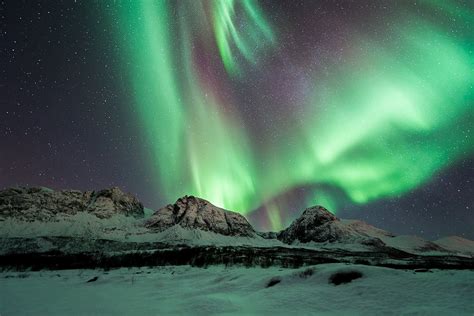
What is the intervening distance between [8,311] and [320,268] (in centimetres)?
1761

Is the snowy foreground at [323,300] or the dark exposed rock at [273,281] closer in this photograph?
the snowy foreground at [323,300]

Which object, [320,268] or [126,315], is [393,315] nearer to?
[320,268]

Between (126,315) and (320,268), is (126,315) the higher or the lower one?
the lower one

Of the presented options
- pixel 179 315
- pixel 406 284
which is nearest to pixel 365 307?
pixel 406 284

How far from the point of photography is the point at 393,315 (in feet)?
40.5

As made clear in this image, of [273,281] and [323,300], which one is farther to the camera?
Result: [273,281]

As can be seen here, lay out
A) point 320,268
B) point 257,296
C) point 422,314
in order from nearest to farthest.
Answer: point 422,314 → point 257,296 → point 320,268

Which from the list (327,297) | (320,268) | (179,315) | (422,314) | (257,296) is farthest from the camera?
(320,268)

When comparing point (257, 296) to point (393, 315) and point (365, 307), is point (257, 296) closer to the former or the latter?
point (365, 307)

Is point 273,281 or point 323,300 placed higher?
point 273,281

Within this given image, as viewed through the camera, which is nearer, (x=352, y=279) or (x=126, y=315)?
(x=126, y=315)

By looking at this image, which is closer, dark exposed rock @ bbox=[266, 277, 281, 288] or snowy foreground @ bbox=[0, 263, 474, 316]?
snowy foreground @ bbox=[0, 263, 474, 316]

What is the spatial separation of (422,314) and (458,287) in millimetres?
3949

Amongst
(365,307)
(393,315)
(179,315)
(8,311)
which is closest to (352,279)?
(365,307)
